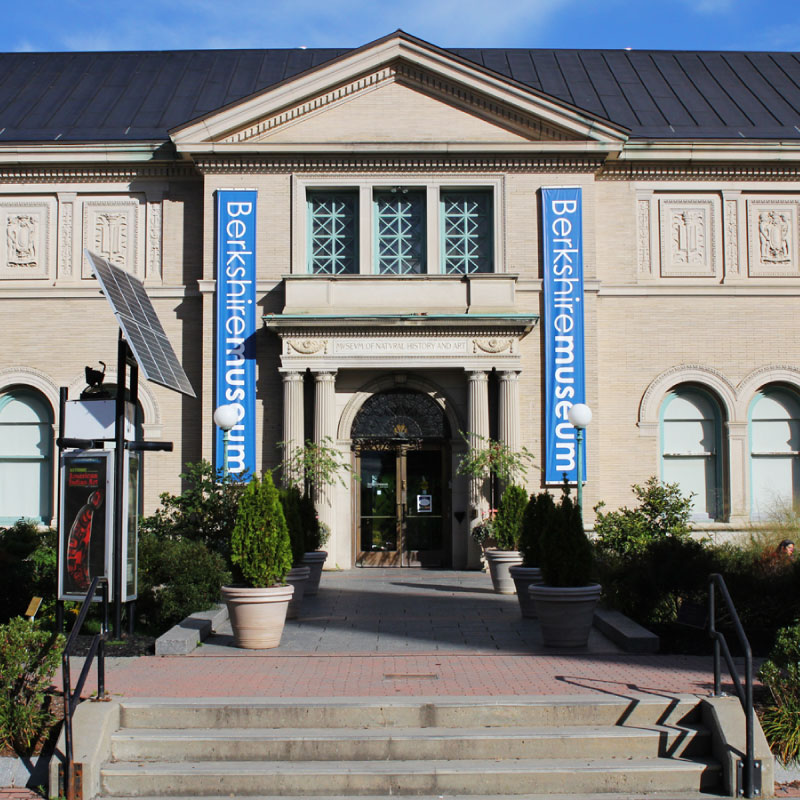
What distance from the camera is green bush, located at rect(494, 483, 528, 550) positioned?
1659 cm

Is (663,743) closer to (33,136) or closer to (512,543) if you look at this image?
(512,543)

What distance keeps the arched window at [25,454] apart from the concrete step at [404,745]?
15829 mm

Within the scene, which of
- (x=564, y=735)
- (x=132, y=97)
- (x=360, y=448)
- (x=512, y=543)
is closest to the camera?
(x=564, y=735)

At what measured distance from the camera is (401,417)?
860 inches

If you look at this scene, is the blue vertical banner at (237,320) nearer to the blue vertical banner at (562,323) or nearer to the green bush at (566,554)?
the blue vertical banner at (562,323)

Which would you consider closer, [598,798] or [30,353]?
[598,798]

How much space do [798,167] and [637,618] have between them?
48.7ft

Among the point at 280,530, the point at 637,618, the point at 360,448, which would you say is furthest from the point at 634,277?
the point at 280,530

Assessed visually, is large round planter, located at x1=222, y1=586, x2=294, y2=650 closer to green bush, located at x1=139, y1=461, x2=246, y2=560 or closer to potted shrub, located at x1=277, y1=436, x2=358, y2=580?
green bush, located at x1=139, y1=461, x2=246, y2=560

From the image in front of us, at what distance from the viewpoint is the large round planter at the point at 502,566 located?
1639 cm

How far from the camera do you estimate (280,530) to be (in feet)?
37.7

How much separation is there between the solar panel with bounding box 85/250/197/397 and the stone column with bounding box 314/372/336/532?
868 centimetres

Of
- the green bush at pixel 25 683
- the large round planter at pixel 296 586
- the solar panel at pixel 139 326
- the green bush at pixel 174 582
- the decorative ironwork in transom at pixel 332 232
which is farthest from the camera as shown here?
the decorative ironwork in transom at pixel 332 232

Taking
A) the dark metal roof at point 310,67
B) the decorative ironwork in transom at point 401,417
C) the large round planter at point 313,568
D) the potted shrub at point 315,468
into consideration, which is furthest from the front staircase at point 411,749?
the dark metal roof at point 310,67
